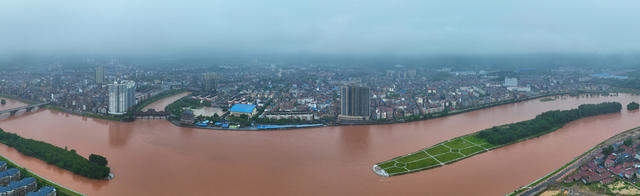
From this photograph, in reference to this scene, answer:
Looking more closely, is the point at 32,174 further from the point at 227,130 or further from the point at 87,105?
the point at 87,105

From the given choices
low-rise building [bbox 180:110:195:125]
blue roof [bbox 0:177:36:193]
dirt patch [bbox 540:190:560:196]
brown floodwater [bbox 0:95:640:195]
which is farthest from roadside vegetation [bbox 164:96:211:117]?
dirt patch [bbox 540:190:560:196]

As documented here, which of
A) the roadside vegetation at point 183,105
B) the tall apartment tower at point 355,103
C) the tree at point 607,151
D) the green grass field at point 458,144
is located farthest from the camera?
the roadside vegetation at point 183,105

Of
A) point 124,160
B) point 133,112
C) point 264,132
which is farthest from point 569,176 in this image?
point 133,112

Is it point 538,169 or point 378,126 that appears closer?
point 538,169

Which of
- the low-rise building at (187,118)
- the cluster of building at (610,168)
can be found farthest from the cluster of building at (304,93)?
the cluster of building at (610,168)

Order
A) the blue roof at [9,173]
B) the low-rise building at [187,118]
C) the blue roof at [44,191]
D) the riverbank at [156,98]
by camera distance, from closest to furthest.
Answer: the blue roof at [44,191]
the blue roof at [9,173]
the low-rise building at [187,118]
the riverbank at [156,98]

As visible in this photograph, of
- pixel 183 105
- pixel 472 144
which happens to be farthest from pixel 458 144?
pixel 183 105

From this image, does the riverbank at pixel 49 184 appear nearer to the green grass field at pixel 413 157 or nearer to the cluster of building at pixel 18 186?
the cluster of building at pixel 18 186
